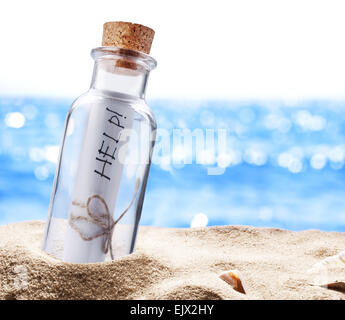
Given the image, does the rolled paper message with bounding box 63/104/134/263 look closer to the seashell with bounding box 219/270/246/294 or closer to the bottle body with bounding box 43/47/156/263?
the bottle body with bounding box 43/47/156/263

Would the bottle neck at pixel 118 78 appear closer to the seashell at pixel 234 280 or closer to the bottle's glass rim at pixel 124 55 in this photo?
the bottle's glass rim at pixel 124 55

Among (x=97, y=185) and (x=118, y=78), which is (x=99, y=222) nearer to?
(x=97, y=185)

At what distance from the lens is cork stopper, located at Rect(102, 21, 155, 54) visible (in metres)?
0.79

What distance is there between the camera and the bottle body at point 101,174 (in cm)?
78

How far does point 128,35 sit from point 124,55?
34mm

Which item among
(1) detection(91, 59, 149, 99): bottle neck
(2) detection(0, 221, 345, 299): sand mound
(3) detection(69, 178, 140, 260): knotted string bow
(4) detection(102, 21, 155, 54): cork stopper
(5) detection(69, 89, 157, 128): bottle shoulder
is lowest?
(2) detection(0, 221, 345, 299): sand mound

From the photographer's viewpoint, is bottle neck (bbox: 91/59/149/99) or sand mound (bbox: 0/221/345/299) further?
bottle neck (bbox: 91/59/149/99)

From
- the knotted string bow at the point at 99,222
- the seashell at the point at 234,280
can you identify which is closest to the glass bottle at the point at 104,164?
the knotted string bow at the point at 99,222

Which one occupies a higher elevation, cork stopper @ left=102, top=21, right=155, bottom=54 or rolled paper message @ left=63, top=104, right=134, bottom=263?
cork stopper @ left=102, top=21, right=155, bottom=54


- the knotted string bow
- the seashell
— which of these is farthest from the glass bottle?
the seashell

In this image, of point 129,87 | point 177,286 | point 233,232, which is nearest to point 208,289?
point 177,286

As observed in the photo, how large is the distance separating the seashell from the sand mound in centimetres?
1

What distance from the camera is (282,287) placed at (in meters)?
0.73
